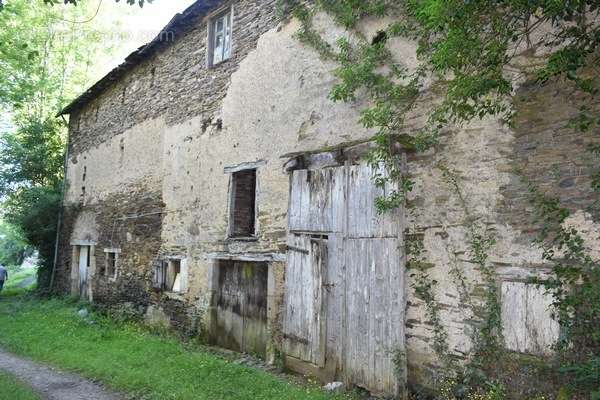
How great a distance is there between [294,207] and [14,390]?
418 cm

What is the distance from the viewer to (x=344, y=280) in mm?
6047

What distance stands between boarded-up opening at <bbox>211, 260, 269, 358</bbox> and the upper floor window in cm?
394

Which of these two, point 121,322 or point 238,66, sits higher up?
point 238,66

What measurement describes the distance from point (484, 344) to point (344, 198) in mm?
2455

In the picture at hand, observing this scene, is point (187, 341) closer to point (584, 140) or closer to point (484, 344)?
point (484, 344)

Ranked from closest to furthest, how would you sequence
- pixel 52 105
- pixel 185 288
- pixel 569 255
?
1. pixel 569 255
2. pixel 185 288
3. pixel 52 105

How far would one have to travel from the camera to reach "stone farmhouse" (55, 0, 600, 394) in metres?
4.70

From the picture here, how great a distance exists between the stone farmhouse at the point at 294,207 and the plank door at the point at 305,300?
2 cm

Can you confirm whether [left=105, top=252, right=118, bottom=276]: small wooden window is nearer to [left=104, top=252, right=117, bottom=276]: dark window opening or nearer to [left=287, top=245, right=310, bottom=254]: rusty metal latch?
[left=104, top=252, right=117, bottom=276]: dark window opening

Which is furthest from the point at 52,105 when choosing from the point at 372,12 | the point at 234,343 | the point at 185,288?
the point at 372,12

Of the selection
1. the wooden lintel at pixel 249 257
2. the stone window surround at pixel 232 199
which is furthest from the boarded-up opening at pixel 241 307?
the stone window surround at pixel 232 199

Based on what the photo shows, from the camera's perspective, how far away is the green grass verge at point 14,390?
543 centimetres

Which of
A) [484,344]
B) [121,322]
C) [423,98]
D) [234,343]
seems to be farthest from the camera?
[121,322]

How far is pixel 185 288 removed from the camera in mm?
9023
